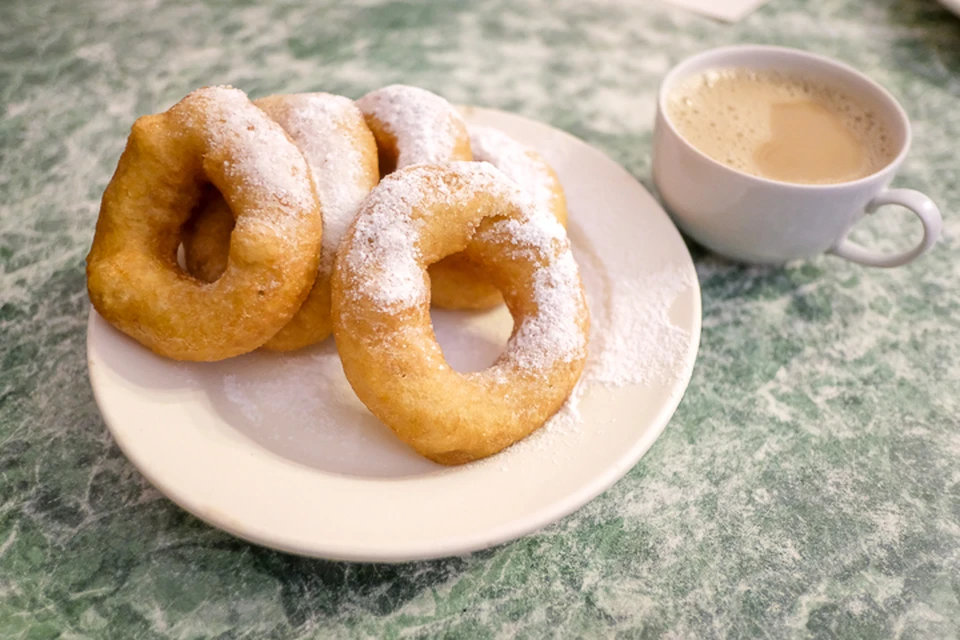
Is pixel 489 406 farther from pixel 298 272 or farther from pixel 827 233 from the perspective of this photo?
pixel 827 233

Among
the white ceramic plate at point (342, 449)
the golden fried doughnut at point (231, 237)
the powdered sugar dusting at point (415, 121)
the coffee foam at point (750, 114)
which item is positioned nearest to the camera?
the white ceramic plate at point (342, 449)

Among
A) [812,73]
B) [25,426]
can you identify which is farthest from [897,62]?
[25,426]

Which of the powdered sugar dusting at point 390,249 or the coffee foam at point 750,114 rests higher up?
the powdered sugar dusting at point 390,249

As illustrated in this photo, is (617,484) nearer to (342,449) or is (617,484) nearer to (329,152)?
(342,449)

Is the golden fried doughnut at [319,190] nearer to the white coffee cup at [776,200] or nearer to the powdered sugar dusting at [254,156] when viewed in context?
the powdered sugar dusting at [254,156]

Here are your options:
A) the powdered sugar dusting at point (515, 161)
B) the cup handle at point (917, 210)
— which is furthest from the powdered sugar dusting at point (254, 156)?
the cup handle at point (917, 210)

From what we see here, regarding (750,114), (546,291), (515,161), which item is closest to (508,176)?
(515,161)
